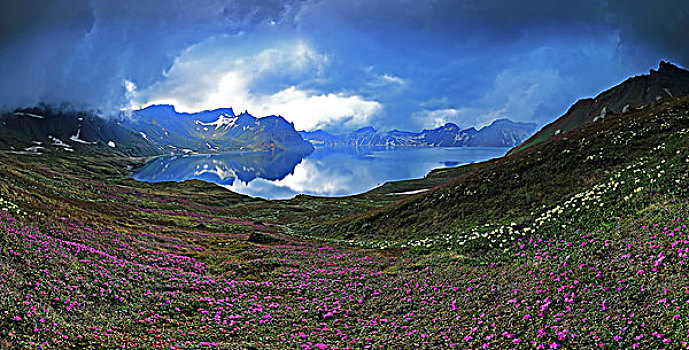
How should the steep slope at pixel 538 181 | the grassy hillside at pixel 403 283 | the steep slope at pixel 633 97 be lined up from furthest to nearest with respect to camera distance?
the steep slope at pixel 633 97, the steep slope at pixel 538 181, the grassy hillside at pixel 403 283

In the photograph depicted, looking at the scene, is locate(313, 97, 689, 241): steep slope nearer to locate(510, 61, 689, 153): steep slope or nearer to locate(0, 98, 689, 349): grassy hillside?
locate(0, 98, 689, 349): grassy hillside

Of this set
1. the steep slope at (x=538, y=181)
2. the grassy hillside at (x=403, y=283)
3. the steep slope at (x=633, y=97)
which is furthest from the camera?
the steep slope at (x=633, y=97)

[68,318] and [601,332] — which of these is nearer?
[601,332]

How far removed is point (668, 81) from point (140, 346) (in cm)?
27713

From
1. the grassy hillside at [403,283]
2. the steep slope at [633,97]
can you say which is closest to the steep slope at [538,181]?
the grassy hillside at [403,283]

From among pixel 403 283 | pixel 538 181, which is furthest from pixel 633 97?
pixel 403 283

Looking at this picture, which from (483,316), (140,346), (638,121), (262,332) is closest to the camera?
(140,346)

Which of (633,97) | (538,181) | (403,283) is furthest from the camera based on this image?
(633,97)

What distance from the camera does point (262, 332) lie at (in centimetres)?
1538

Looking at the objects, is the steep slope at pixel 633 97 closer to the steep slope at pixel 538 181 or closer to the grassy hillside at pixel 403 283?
the steep slope at pixel 538 181

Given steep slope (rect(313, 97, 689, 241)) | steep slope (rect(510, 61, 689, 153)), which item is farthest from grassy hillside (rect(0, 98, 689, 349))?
steep slope (rect(510, 61, 689, 153))

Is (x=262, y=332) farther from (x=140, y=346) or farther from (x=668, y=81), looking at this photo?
(x=668, y=81)

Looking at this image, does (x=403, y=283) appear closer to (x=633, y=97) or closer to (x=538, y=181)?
(x=538, y=181)

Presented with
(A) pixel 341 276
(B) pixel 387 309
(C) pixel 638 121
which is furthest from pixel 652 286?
(C) pixel 638 121
